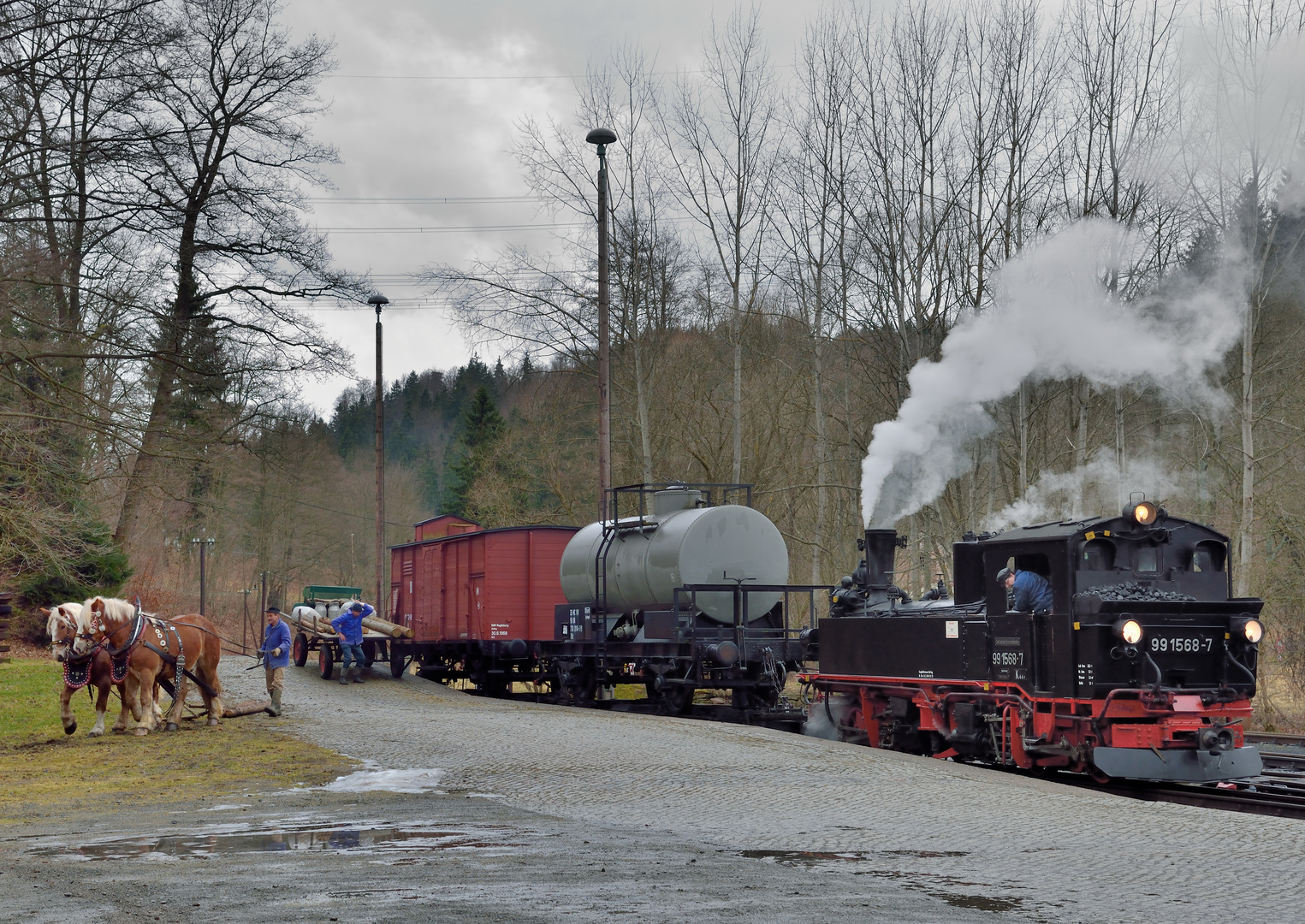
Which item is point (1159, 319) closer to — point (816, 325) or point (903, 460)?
point (903, 460)

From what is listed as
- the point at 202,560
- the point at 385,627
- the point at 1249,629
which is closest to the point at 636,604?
the point at 385,627

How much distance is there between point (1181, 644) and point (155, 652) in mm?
11656

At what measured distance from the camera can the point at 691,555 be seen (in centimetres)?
1825

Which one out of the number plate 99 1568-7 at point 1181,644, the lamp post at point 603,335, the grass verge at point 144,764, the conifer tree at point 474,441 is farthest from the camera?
the conifer tree at point 474,441

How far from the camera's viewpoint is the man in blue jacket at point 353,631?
24.0 metres

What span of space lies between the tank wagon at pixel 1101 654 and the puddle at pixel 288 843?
6.35m

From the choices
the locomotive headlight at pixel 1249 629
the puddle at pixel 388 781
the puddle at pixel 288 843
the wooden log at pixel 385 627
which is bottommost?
the puddle at pixel 388 781

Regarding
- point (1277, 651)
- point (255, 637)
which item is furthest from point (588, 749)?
point (255, 637)

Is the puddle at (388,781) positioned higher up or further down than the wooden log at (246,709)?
higher up

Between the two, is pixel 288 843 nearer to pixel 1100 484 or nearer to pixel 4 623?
pixel 4 623

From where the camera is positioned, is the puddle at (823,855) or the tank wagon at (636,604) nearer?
the puddle at (823,855)

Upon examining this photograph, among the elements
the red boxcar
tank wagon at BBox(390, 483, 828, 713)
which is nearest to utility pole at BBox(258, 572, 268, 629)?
the red boxcar

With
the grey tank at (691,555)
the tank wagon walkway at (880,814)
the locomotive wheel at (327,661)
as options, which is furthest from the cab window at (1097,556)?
the locomotive wheel at (327,661)

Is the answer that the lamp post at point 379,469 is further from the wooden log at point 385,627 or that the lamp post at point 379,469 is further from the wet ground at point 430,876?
the wet ground at point 430,876
